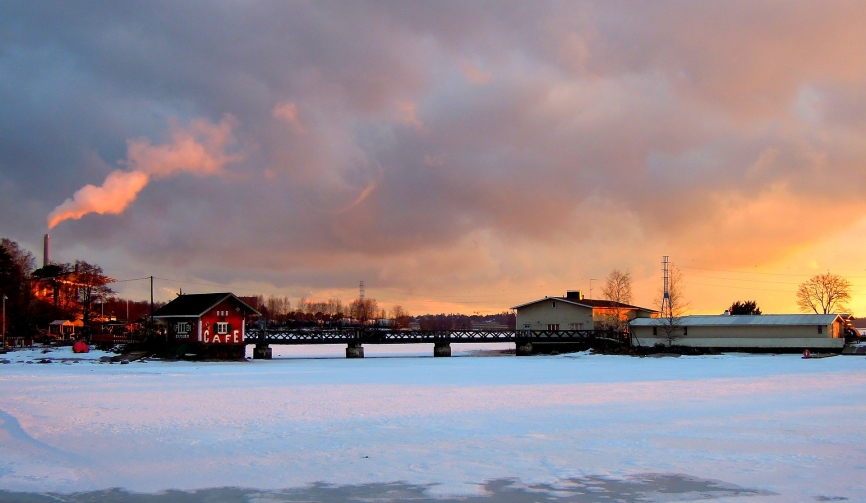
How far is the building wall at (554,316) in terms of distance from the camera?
252 ft

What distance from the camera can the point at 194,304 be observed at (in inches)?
2462

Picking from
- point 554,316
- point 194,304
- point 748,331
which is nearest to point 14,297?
point 194,304

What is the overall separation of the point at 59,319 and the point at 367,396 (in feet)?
255

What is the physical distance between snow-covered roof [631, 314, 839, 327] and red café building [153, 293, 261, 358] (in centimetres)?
3723

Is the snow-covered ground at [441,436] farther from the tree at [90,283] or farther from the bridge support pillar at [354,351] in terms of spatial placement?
the tree at [90,283]

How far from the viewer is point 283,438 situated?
16500 mm

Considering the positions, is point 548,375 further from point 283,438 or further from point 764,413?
point 283,438

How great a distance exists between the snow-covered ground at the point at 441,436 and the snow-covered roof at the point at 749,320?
111ft

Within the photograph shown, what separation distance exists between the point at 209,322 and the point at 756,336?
47182mm

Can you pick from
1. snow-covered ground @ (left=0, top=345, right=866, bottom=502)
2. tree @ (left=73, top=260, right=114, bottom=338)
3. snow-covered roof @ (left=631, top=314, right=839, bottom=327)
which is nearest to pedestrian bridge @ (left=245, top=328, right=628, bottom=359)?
snow-covered roof @ (left=631, top=314, right=839, bottom=327)

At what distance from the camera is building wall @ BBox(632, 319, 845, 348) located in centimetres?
6022

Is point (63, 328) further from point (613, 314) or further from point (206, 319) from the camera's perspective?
point (613, 314)

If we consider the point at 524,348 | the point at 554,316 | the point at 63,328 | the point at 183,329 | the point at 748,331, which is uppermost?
the point at 554,316

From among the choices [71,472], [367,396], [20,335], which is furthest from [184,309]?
[71,472]
